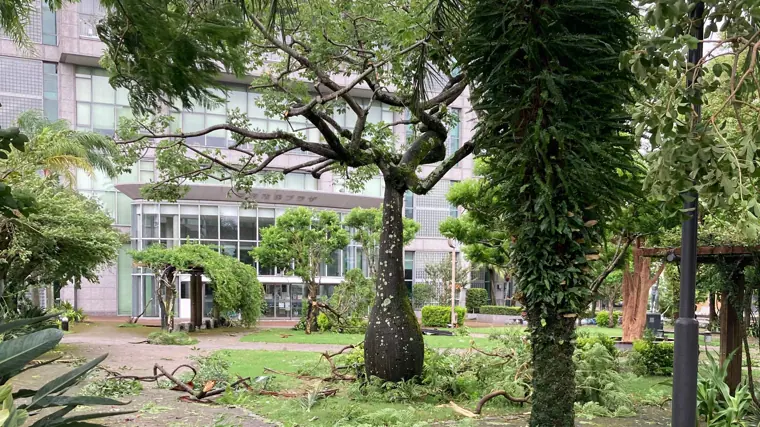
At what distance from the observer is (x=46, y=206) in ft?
45.0

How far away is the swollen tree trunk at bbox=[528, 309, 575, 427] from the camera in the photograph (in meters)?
5.00

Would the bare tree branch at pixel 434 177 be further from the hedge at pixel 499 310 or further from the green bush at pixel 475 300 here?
the green bush at pixel 475 300

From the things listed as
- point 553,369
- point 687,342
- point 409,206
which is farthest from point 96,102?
point 687,342

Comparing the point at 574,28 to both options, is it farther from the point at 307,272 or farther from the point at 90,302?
the point at 90,302

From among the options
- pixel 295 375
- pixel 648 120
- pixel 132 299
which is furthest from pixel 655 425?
pixel 132 299

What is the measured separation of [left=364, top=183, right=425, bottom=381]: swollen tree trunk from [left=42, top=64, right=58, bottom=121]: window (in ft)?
90.0

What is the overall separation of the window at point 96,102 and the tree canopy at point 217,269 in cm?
1199

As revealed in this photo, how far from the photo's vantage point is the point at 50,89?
31.2 meters

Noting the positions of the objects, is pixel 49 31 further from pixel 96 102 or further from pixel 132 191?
pixel 132 191

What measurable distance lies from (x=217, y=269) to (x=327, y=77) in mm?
13495

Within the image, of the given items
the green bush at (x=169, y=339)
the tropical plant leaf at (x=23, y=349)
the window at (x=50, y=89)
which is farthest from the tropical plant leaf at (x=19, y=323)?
the window at (x=50, y=89)

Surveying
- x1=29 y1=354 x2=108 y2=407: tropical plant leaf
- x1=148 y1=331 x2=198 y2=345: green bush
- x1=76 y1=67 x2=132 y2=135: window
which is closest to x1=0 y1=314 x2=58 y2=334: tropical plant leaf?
x1=29 y1=354 x2=108 y2=407: tropical plant leaf

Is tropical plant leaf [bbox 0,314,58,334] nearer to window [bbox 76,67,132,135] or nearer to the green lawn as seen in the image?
the green lawn

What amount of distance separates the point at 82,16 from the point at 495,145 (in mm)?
30732
